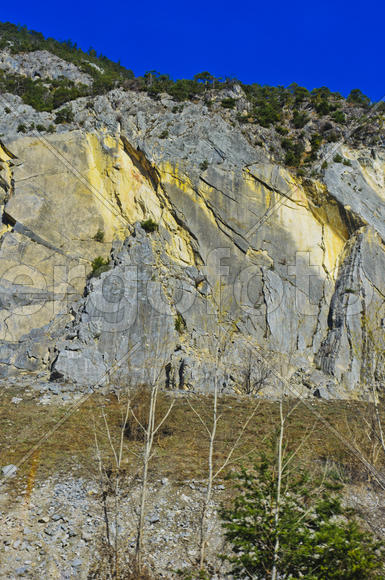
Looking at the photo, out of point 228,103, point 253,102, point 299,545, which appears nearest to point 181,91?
point 228,103

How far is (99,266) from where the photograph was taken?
2167cm

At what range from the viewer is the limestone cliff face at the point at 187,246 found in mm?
19688

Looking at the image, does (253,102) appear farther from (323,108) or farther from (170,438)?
(170,438)

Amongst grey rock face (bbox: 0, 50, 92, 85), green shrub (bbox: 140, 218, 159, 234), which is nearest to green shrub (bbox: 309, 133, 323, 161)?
green shrub (bbox: 140, 218, 159, 234)

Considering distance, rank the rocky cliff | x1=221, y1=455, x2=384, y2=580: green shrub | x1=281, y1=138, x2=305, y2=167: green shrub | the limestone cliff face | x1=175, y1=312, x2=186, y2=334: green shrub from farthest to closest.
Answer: x1=281, y1=138, x2=305, y2=167: green shrub
x1=175, y1=312, x2=186, y2=334: green shrub
the limestone cliff face
the rocky cliff
x1=221, y1=455, x2=384, y2=580: green shrub

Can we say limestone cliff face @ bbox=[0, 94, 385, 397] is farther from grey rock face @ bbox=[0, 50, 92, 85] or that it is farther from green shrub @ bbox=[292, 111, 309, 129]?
grey rock face @ bbox=[0, 50, 92, 85]

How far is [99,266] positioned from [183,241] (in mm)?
4716

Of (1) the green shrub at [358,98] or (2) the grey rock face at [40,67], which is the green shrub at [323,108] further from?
(2) the grey rock face at [40,67]

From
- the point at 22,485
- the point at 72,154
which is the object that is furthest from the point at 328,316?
the point at 22,485

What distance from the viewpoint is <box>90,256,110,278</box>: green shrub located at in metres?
20.8

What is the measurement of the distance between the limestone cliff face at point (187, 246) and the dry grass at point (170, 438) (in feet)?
15.8

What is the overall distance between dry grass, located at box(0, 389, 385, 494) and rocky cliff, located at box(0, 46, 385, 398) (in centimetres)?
454

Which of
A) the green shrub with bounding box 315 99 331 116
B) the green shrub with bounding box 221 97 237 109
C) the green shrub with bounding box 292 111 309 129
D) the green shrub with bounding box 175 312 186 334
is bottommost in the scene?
the green shrub with bounding box 175 312 186 334

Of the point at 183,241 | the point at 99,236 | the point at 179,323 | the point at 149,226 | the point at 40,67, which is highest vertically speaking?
the point at 40,67
